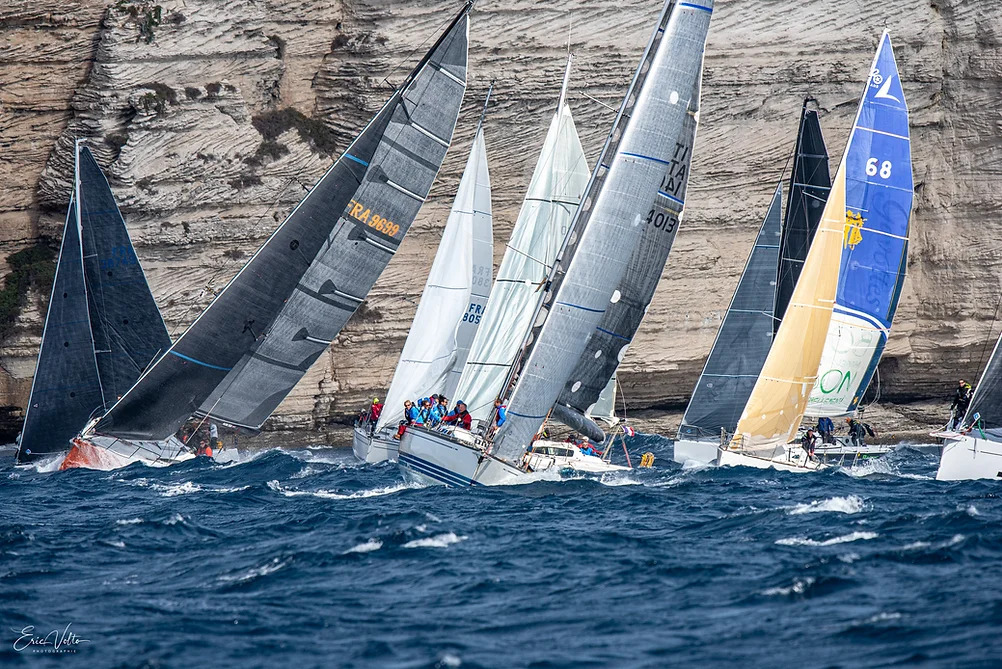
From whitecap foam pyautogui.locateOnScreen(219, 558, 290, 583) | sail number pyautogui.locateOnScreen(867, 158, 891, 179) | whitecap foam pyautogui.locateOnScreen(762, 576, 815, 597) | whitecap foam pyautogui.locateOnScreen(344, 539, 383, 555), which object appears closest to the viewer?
whitecap foam pyautogui.locateOnScreen(762, 576, 815, 597)

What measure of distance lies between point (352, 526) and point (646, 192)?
594 centimetres

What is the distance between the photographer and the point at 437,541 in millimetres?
12359

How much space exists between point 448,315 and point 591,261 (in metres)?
6.40

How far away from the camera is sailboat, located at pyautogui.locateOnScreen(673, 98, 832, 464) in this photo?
22656 mm

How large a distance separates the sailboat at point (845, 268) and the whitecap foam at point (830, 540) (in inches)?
274

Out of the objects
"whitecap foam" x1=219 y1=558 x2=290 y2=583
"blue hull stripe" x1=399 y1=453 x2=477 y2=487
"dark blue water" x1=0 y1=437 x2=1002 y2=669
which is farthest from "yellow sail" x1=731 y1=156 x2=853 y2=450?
"whitecap foam" x1=219 y1=558 x2=290 y2=583

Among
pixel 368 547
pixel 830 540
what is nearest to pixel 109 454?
pixel 368 547

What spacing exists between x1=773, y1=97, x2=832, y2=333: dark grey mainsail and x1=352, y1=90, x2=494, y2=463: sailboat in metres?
5.49

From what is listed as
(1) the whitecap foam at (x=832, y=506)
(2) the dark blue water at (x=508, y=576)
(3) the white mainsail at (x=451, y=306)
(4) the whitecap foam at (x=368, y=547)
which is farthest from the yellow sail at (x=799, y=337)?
(4) the whitecap foam at (x=368, y=547)

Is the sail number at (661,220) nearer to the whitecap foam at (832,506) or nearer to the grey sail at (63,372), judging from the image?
the whitecap foam at (832,506)

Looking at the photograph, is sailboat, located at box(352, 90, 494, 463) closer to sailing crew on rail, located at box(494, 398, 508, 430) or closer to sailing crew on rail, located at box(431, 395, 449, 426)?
sailing crew on rail, located at box(431, 395, 449, 426)

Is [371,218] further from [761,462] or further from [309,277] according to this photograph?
[761,462]

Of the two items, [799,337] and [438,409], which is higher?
[799,337]

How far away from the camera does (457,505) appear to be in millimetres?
14602
